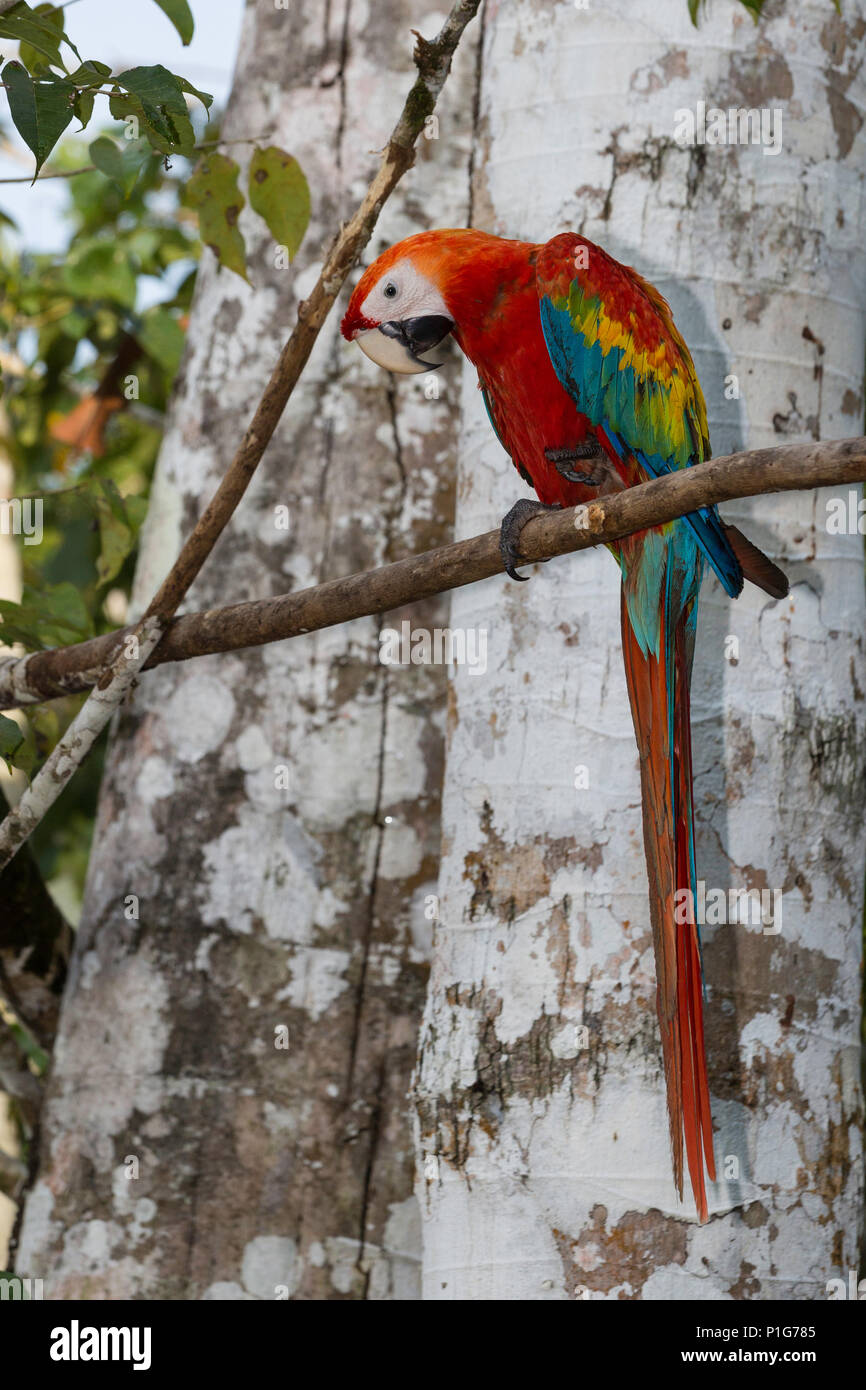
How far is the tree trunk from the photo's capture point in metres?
2.16

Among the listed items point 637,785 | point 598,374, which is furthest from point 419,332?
point 637,785

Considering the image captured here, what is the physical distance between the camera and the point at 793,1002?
1.68 meters

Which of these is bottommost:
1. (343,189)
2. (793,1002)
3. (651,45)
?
(793,1002)

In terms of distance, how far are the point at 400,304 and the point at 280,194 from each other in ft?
1.00

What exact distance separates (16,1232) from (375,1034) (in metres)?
0.72

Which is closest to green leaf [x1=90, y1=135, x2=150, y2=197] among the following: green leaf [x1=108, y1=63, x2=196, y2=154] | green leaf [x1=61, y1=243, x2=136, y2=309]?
green leaf [x1=108, y1=63, x2=196, y2=154]

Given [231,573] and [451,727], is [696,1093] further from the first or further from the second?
[231,573]

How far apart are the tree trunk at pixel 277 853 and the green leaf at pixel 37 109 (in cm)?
99

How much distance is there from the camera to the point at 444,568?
1.45m

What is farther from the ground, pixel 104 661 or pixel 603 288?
pixel 603 288

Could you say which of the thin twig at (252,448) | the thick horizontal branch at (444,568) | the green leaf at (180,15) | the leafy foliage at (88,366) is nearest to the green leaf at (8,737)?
the thin twig at (252,448)

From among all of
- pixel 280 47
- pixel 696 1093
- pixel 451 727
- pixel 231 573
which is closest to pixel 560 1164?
pixel 696 1093

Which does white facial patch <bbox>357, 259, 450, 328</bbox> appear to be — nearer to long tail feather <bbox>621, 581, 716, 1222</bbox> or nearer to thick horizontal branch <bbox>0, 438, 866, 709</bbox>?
thick horizontal branch <bbox>0, 438, 866, 709</bbox>

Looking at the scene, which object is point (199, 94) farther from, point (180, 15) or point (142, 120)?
point (180, 15)
